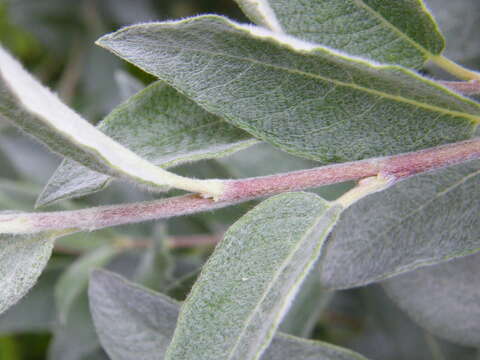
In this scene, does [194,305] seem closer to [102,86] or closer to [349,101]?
[349,101]

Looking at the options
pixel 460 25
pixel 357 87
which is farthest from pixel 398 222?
pixel 460 25

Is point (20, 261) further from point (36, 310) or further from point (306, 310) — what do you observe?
point (36, 310)

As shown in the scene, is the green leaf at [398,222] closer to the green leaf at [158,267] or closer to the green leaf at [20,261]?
the green leaf at [20,261]

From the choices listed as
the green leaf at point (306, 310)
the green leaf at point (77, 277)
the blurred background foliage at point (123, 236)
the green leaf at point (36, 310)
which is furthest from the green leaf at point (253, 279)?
the green leaf at point (36, 310)

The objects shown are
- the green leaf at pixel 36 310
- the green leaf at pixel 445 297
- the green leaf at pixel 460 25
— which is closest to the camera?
the green leaf at pixel 445 297

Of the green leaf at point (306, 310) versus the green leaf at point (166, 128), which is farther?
the green leaf at point (306, 310)

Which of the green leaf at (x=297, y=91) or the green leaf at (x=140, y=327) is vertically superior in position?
the green leaf at (x=297, y=91)

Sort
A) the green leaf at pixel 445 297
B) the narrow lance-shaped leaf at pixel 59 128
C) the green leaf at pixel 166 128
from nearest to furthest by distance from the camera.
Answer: the narrow lance-shaped leaf at pixel 59 128
the green leaf at pixel 166 128
the green leaf at pixel 445 297

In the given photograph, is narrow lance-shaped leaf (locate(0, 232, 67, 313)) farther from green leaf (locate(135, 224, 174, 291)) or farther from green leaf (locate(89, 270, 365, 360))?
green leaf (locate(135, 224, 174, 291))
